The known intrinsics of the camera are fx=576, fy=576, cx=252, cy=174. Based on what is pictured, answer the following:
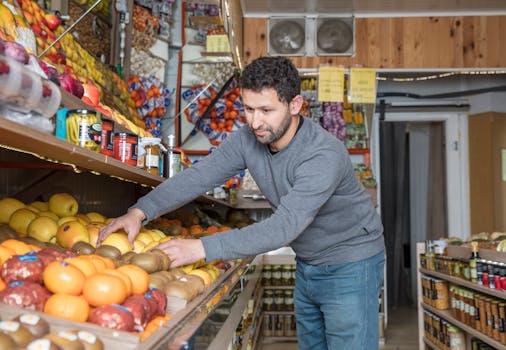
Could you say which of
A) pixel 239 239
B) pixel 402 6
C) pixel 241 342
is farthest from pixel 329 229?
pixel 402 6

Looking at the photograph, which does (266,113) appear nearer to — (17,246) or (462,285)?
(17,246)

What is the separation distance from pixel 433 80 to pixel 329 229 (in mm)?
5109

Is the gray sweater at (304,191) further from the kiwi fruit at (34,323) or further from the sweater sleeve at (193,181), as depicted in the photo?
the kiwi fruit at (34,323)

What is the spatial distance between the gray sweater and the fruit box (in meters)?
0.89

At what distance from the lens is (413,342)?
5879mm

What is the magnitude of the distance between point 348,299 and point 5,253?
1.50 m

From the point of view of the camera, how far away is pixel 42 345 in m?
0.99

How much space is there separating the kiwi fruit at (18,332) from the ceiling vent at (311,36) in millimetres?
5217

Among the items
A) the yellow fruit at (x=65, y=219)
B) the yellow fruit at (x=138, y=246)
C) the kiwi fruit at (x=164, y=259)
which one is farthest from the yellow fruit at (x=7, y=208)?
the kiwi fruit at (x=164, y=259)

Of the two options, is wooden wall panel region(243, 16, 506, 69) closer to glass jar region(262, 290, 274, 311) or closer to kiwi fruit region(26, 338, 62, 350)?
glass jar region(262, 290, 274, 311)

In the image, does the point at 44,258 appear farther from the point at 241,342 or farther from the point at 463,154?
the point at 463,154

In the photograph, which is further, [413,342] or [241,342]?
[413,342]

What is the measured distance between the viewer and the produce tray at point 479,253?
3.57 meters

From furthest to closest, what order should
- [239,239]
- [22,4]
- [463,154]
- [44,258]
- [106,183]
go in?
[463,154]
[106,183]
[22,4]
[239,239]
[44,258]
